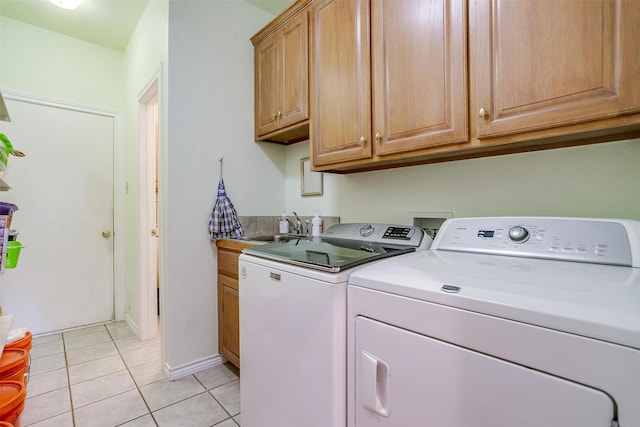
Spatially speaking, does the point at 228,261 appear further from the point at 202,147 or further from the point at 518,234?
the point at 518,234

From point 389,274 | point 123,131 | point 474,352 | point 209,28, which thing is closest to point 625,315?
point 474,352

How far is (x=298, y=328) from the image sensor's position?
1.04 m

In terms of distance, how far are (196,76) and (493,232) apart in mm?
2017

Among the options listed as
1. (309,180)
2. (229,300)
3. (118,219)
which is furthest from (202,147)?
(118,219)

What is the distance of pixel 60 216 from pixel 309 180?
2.34 m

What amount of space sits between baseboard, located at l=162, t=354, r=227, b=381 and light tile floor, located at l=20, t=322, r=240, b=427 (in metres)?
0.03

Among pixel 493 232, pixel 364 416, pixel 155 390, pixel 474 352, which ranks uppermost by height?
pixel 493 232

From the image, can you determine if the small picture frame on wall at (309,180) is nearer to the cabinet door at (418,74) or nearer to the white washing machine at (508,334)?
the cabinet door at (418,74)

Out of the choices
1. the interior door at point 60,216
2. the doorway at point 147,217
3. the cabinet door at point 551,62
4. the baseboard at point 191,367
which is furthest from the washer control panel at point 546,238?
the interior door at point 60,216

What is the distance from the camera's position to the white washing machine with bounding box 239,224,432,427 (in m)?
0.92

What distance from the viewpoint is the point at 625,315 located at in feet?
1.67

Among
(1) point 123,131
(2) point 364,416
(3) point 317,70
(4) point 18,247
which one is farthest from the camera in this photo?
(1) point 123,131

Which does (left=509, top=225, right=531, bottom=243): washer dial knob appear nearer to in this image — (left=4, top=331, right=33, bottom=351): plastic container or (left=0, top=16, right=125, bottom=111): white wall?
(left=4, top=331, right=33, bottom=351): plastic container

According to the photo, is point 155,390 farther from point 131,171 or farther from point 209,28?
point 209,28
